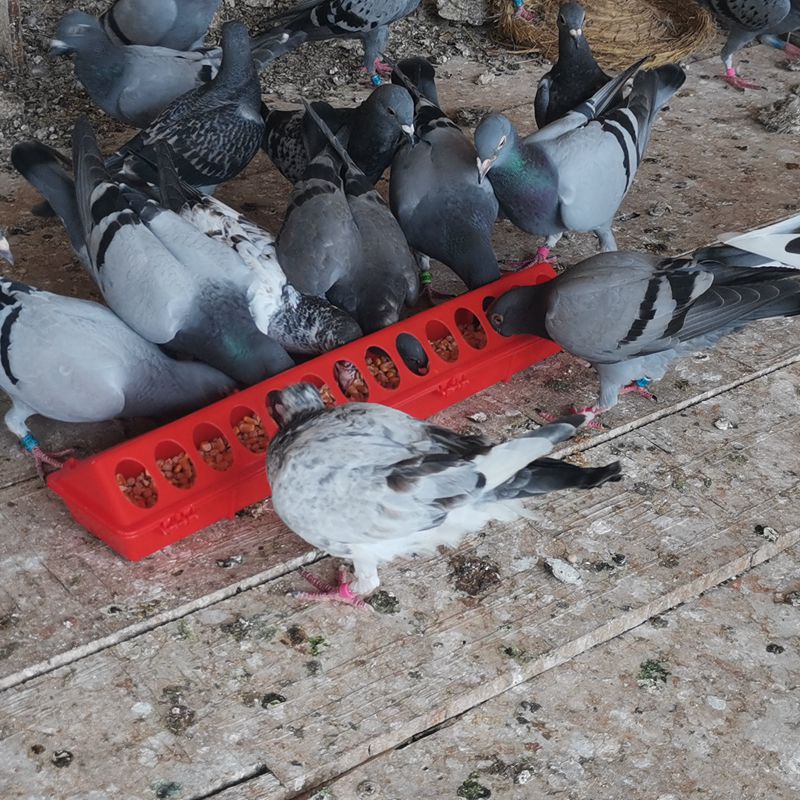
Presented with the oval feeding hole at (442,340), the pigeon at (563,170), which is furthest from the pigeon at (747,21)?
the oval feeding hole at (442,340)

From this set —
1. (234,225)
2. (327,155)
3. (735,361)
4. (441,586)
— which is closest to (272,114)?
(327,155)

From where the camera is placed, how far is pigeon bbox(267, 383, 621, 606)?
247cm

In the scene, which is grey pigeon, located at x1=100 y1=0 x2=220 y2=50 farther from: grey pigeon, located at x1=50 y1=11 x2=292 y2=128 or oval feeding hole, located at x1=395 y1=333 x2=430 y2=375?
oval feeding hole, located at x1=395 y1=333 x2=430 y2=375

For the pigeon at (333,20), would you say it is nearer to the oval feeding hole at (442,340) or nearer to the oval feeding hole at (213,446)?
the oval feeding hole at (442,340)

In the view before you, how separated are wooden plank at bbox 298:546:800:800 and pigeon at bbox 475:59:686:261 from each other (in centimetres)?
184

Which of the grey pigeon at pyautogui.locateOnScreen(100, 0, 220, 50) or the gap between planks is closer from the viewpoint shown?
the gap between planks

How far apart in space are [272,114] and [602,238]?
1584mm

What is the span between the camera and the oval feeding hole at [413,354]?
3.48 m

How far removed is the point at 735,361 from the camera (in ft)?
12.3

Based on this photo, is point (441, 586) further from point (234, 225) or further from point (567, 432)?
point (234, 225)

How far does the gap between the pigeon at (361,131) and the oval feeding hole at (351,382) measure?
1249 mm

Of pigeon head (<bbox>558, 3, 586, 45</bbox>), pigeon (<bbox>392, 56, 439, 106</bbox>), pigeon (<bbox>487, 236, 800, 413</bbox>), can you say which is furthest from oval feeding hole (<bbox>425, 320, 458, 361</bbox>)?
pigeon head (<bbox>558, 3, 586, 45</bbox>)

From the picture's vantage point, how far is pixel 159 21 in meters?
4.97

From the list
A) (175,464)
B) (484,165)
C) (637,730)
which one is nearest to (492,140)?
(484,165)
